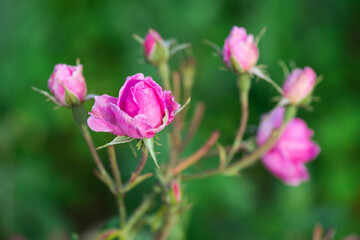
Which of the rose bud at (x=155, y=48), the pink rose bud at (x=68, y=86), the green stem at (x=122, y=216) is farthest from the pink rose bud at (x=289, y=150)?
the pink rose bud at (x=68, y=86)

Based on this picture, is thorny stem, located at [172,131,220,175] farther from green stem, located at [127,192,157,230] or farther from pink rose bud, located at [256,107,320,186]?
pink rose bud, located at [256,107,320,186]

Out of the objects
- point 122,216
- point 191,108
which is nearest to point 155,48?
point 122,216

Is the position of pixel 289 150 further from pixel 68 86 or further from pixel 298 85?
pixel 68 86

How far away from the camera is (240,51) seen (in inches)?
49.7

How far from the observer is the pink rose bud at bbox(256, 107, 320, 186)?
154 cm

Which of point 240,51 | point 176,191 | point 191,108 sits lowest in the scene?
point 191,108

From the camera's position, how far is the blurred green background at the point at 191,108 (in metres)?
2.44

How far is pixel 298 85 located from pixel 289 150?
32 cm

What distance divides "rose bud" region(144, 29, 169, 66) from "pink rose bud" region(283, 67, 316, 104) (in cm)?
37

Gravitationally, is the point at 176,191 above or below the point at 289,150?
above

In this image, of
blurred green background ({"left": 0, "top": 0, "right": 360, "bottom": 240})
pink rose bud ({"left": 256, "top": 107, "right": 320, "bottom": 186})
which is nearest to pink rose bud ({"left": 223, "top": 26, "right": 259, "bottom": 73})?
pink rose bud ({"left": 256, "top": 107, "right": 320, "bottom": 186})

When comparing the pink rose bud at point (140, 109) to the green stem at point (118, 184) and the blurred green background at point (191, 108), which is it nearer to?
the green stem at point (118, 184)

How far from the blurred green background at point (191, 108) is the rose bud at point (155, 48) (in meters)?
1.07

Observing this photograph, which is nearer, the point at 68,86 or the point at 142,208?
the point at 68,86
